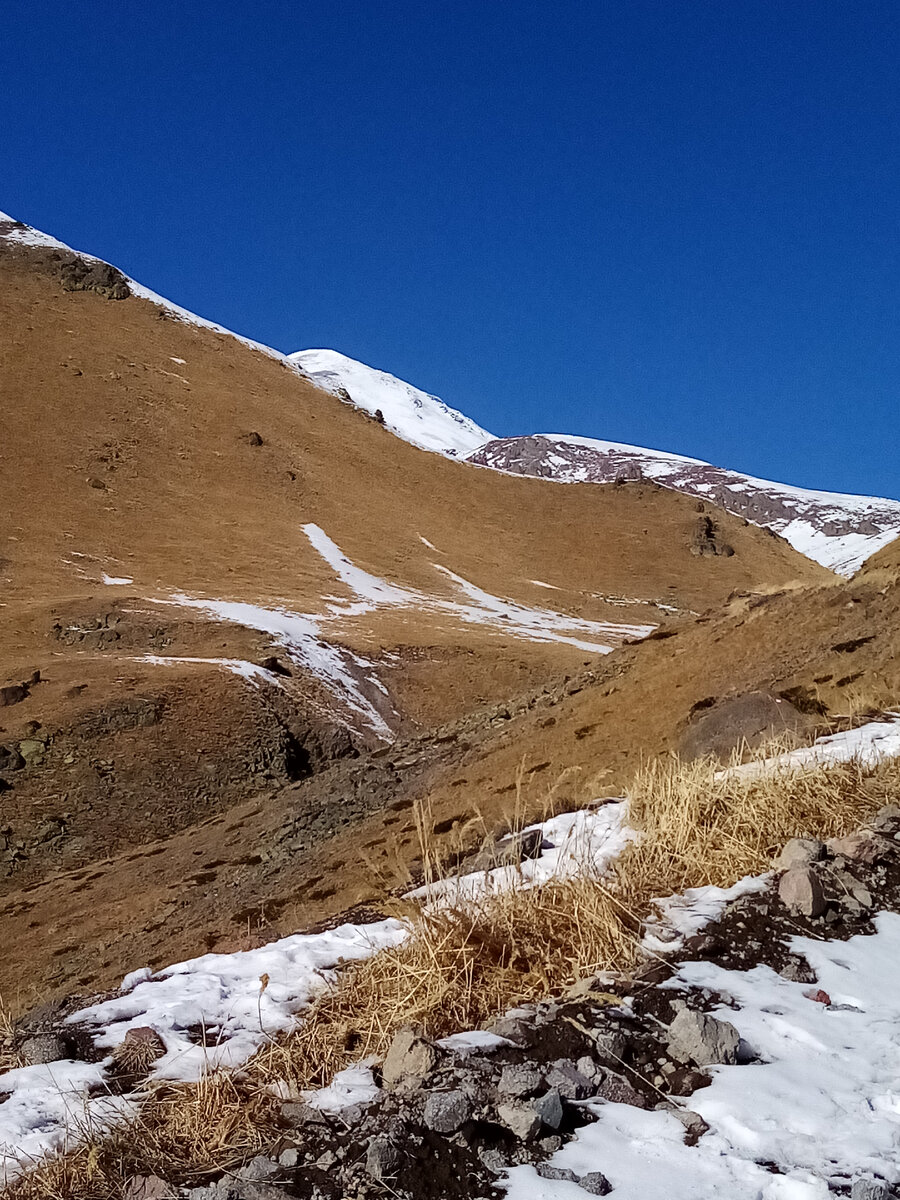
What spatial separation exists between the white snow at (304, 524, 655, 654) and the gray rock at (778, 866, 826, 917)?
92.3 ft

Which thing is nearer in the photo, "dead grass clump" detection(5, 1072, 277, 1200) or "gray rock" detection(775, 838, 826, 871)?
"dead grass clump" detection(5, 1072, 277, 1200)

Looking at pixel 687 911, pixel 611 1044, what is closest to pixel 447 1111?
pixel 611 1044

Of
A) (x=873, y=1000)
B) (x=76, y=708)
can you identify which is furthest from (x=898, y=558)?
(x=76, y=708)

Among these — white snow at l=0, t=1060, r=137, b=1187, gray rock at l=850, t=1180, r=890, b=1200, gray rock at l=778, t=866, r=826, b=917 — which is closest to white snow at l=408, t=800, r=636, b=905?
gray rock at l=778, t=866, r=826, b=917

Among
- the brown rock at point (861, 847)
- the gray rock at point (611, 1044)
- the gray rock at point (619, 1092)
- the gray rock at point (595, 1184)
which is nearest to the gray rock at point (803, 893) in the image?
the brown rock at point (861, 847)

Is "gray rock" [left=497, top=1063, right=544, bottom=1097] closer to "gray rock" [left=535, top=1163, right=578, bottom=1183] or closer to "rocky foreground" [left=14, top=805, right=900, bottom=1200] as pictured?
"rocky foreground" [left=14, top=805, right=900, bottom=1200]

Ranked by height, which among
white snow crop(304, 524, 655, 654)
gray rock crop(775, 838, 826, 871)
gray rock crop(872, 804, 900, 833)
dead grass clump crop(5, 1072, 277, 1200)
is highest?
white snow crop(304, 524, 655, 654)

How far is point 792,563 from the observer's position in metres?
58.9

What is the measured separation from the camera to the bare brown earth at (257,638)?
1206cm

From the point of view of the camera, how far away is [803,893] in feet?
12.7

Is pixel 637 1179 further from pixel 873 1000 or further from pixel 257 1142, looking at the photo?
pixel 873 1000

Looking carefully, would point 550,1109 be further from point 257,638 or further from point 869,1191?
point 257,638

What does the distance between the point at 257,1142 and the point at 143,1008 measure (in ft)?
5.63

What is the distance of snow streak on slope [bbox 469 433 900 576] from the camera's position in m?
151
